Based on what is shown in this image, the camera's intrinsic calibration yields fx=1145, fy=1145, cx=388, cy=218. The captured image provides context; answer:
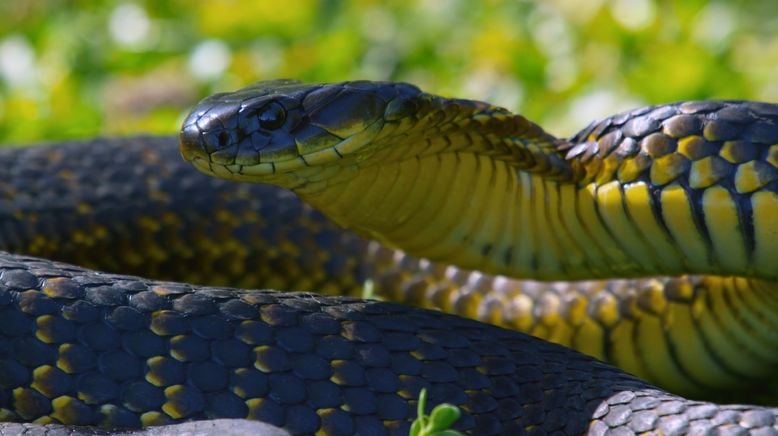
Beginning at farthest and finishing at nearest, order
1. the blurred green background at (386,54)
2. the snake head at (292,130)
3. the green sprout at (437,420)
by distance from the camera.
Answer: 1. the blurred green background at (386,54)
2. the snake head at (292,130)
3. the green sprout at (437,420)

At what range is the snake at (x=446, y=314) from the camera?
282 centimetres

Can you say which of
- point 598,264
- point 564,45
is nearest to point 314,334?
point 598,264

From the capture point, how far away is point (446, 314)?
3.20 meters

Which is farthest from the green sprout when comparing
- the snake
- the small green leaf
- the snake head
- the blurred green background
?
the blurred green background

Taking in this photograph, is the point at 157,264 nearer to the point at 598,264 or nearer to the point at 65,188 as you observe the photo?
the point at 65,188

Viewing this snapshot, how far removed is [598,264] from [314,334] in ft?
3.48

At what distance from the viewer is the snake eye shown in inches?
124

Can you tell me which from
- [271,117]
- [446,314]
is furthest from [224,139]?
[446,314]

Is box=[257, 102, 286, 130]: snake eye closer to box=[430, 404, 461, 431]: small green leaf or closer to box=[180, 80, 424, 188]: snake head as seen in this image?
box=[180, 80, 424, 188]: snake head

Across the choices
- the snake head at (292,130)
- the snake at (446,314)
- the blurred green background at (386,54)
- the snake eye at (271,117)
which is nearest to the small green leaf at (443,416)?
the snake at (446,314)

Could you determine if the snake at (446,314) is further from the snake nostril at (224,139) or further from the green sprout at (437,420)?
the green sprout at (437,420)

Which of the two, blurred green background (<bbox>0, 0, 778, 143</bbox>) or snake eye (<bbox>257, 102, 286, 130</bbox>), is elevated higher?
blurred green background (<bbox>0, 0, 778, 143</bbox>)

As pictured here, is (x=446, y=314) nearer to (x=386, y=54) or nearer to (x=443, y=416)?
(x=443, y=416)

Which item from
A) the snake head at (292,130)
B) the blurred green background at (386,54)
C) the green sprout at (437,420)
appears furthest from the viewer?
the blurred green background at (386,54)
